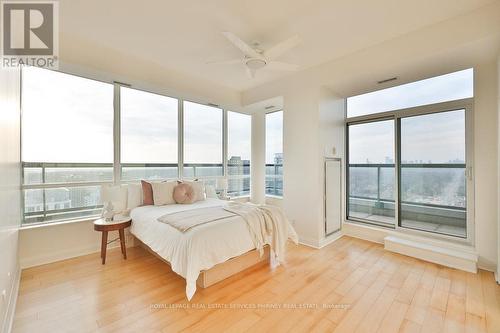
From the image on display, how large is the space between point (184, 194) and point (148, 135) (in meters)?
1.24

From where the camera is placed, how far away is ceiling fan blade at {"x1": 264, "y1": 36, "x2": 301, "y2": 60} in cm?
209

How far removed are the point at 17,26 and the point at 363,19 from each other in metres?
3.78

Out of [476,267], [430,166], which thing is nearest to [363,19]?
[430,166]

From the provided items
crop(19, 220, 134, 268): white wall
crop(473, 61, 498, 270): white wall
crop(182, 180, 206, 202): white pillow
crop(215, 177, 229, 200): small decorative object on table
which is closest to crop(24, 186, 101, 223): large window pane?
crop(19, 220, 134, 268): white wall

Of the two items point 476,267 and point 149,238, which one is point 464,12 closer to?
point 476,267

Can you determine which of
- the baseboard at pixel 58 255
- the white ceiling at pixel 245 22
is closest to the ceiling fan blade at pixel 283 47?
the white ceiling at pixel 245 22

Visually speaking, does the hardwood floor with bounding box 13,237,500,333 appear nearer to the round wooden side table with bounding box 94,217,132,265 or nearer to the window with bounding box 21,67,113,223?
the round wooden side table with bounding box 94,217,132,265

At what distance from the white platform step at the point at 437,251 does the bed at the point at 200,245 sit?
2.01m

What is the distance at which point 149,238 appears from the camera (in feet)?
8.15

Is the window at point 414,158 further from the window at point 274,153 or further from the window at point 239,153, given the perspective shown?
the window at point 239,153

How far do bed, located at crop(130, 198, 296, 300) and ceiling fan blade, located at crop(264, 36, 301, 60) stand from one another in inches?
73.9

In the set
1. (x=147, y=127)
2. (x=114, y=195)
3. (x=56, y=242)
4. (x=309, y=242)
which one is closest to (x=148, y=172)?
(x=147, y=127)

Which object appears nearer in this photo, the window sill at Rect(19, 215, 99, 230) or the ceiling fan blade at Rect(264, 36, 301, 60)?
the ceiling fan blade at Rect(264, 36, 301, 60)

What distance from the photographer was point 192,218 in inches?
92.0
